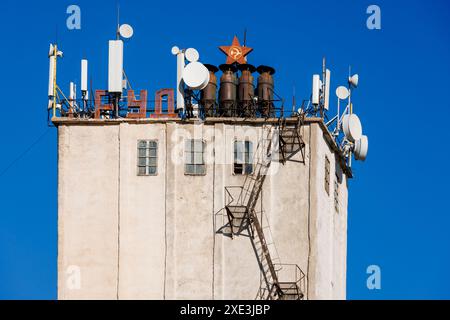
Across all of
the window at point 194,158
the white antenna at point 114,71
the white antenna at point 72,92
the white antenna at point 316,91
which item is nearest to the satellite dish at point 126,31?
the white antenna at point 114,71

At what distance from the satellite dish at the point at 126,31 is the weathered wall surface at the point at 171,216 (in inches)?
181

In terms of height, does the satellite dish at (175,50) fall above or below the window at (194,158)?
above

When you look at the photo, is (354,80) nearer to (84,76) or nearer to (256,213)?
(256,213)

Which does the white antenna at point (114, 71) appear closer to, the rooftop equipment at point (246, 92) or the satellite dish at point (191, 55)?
the satellite dish at point (191, 55)

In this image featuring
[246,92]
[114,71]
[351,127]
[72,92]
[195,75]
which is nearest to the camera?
[195,75]

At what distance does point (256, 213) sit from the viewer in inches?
3907

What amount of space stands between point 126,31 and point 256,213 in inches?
450

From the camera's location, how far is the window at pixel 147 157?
329ft

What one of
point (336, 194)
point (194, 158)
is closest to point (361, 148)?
point (336, 194)

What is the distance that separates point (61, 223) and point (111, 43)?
9.19 metres

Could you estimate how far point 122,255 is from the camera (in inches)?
3925

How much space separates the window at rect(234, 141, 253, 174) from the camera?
99.9 metres
